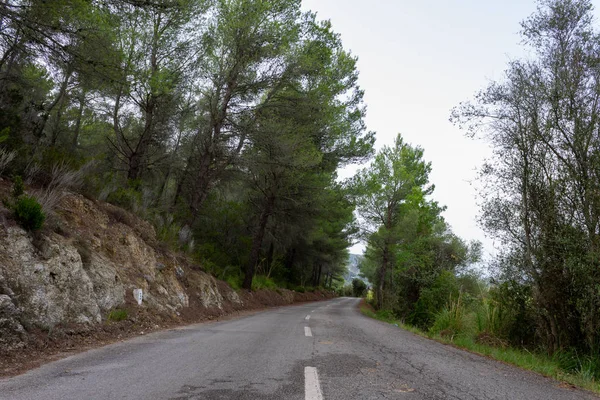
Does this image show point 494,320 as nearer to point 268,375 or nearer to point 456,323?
point 456,323

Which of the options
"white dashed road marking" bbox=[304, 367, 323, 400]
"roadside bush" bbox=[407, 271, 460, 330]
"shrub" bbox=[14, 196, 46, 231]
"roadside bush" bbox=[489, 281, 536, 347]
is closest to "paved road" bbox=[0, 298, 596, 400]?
"white dashed road marking" bbox=[304, 367, 323, 400]

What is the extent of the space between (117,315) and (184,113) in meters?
11.5

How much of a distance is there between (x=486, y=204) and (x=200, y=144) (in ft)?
41.7

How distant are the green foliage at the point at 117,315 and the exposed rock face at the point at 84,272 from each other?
0.36ft

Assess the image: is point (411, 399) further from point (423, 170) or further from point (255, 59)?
point (423, 170)

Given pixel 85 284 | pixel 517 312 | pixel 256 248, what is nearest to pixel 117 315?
pixel 85 284

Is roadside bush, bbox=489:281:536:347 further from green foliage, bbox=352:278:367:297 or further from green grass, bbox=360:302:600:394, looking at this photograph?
green foliage, bbox=352:278:367:297

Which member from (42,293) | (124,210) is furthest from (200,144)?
(42,293)

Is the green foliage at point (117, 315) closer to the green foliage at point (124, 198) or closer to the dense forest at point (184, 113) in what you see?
the dense forest at point (184, 113)

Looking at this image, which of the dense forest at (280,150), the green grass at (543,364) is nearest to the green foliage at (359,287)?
the dense forest at (280,150)

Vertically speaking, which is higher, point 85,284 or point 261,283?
point 85,284

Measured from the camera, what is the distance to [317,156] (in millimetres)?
17281

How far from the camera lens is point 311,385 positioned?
165 inches

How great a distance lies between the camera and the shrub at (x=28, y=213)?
270 inches
